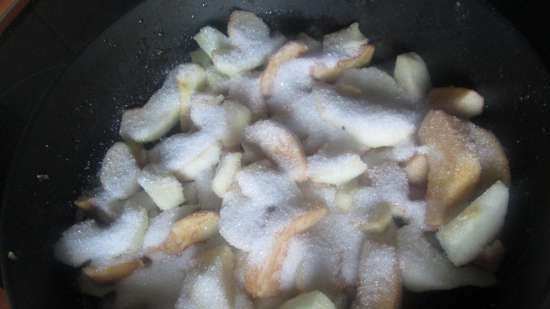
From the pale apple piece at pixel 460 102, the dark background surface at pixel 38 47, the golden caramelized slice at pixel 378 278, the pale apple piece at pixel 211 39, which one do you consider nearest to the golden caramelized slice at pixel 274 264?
the golden caramelized slice at pixel 378 278

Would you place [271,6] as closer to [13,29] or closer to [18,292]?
[13,29]

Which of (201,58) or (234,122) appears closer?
(234,122)

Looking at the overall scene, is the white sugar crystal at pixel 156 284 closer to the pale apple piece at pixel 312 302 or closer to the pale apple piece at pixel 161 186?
the pale apple piece at pixel 161 186

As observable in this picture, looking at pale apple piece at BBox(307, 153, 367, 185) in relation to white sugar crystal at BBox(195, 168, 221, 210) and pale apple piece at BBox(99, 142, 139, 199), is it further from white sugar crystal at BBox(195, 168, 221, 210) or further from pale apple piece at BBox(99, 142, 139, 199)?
pale apple piece at BBox(99, 142, 139, 199)

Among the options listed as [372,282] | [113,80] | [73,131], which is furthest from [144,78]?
[372,282]

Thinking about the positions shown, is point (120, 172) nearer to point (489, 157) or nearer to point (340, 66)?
point (340, 66)

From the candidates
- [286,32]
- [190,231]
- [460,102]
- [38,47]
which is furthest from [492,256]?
[38,47]

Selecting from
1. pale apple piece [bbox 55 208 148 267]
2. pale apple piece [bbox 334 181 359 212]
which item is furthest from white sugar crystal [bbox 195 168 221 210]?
pale apple piece [bbox 334 181 359 212]
